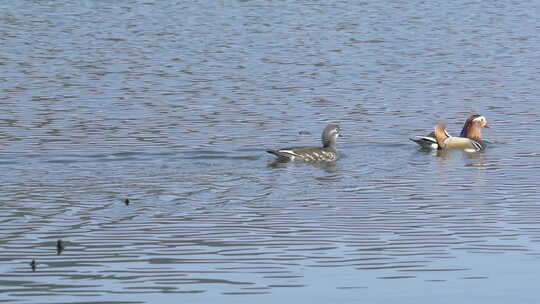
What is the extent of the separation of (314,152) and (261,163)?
3.02ft

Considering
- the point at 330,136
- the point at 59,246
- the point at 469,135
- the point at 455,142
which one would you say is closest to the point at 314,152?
the point at 330,136

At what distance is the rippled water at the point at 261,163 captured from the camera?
46.1 feet

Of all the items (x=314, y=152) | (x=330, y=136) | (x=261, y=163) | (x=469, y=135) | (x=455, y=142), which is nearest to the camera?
(x=261, y=163)

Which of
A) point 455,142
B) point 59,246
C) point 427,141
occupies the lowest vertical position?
point 455,142

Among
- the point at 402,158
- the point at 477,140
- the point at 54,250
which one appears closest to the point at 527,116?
the point at 477,140

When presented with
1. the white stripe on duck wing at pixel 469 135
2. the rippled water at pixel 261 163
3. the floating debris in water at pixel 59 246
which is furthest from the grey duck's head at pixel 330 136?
the floating debris in water at pixel 59 246

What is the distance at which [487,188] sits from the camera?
63.7 ft

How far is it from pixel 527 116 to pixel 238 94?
579 cm

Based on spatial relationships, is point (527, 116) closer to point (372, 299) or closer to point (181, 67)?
point (181, 67)

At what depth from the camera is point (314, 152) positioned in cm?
2258

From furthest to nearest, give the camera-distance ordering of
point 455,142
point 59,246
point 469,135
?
Answer: point 469,135 → point 455,142 → point 59,246

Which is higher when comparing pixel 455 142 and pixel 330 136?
pixel 330 136

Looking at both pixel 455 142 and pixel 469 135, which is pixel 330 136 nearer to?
pixel 455 142

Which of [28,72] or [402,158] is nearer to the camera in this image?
[402,158]
